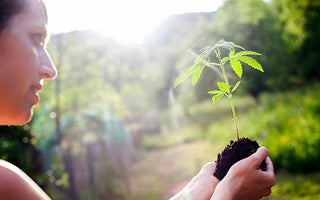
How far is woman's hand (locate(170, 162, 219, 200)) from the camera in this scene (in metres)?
1.10

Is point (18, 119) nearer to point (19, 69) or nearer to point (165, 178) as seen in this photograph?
point (19, 69)

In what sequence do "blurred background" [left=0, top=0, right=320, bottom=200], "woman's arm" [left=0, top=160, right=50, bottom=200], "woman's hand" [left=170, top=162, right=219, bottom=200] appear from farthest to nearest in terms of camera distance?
"blurred background" [left=0, top=0, right=320, bottom=200], "woman's hand" [left=170, top=162, right=219, bottom=200], "woman's arm" [left=0, top=160, right=50, bottom=200]

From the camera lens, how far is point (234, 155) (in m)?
1.07

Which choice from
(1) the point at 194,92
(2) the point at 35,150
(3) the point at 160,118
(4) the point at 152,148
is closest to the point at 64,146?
(2) the point at 35,150

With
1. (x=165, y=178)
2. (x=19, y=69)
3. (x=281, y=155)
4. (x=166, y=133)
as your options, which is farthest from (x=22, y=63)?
(x=166, y=133)

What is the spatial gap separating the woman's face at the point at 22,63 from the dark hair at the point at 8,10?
11mm

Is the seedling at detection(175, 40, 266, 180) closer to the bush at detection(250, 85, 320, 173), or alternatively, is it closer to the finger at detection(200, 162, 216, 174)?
the finger at detection(200, 162, 216, 174)

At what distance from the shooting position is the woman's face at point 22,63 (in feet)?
2.57

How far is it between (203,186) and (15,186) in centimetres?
70

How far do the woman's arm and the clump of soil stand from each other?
66cm

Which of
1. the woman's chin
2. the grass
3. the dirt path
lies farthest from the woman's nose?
the dirt path

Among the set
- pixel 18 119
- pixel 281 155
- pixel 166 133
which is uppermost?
pixel 18 119

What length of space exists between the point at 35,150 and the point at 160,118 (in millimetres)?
17710

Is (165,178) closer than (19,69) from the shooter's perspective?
No
